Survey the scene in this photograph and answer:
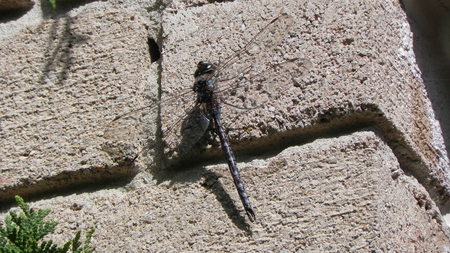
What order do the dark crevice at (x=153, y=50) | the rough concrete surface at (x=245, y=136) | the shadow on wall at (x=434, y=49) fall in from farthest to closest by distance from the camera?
the dark crevice at (x=153, y=50), the shadow on wall at (x=434, y=49), the rough concrete surface at (x=245, y=136)

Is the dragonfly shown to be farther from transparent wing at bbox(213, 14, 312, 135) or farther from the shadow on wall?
the shadow on wall

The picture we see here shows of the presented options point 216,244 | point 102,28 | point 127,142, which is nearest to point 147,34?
point 102,28

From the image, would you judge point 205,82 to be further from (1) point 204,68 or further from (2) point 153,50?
(2) point 153,50

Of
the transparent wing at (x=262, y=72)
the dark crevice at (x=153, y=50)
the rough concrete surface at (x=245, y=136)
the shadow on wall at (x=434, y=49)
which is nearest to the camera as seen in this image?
the rough concrete surface at (x=245, y=136)

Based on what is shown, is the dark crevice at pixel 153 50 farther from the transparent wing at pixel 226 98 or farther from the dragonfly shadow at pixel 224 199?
the dragonfly shadow at pixel 224 199

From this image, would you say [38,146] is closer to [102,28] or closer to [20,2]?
[102,28]

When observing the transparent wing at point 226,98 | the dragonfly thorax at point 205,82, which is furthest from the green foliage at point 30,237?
the dragonfly thorax at point 205,82
